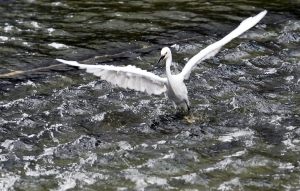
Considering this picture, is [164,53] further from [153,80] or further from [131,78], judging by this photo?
[131,78]

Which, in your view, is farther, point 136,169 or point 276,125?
point 276,125

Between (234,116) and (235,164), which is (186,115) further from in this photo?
(235,164)

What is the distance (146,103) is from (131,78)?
1.73 feet

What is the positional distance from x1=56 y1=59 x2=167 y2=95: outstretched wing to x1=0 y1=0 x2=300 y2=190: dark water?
0.28 meters

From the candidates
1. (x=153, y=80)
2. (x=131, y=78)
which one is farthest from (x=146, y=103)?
(x=131, y=78)

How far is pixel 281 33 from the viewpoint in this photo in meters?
10.9

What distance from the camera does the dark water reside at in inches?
249

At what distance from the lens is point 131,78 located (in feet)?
26.2

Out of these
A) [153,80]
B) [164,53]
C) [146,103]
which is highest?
[164,53]

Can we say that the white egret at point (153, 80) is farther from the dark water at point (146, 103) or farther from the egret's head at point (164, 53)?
the dark water at point (146, 103)

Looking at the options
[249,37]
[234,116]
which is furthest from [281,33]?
[234,116]

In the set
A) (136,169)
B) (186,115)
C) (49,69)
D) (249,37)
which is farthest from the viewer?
(249,37)

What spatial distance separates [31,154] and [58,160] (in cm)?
35

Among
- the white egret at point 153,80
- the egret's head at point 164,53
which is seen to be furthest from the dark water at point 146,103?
the egret's head at point 164,53
